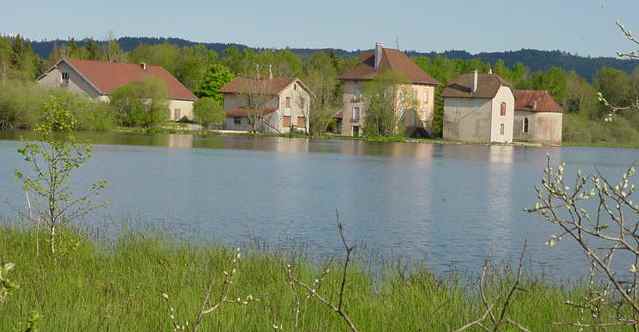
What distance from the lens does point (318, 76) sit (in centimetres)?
8169

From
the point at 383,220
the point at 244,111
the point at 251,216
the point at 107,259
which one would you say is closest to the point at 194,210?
the point at 251,216

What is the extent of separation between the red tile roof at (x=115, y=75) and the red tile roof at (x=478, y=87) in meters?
20.3

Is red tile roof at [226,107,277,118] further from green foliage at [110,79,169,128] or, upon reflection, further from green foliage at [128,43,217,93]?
green foliage at [128,43,217,93]

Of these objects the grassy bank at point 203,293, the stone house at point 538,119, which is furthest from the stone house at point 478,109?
the grassy bank at point 203,293

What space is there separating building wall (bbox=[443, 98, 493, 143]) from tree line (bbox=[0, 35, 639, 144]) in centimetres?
288

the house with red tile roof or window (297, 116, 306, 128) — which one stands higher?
the house with red tile roof

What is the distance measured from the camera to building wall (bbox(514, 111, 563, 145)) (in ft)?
259

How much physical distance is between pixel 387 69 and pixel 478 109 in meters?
7.48

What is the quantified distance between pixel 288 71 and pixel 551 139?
29.5m

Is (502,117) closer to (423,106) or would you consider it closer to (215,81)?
(423,106)

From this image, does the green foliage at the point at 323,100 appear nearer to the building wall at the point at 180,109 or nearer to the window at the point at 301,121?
the window at the point at 301,121

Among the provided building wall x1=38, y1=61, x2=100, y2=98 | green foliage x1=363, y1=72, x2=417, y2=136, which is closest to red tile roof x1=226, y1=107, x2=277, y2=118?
green foliage x1=363, y1=72, x2=417, y2=136

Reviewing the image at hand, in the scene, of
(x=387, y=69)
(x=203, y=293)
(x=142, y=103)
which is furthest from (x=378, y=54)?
(x=203, y=293)

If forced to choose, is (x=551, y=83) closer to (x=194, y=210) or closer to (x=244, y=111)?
(x=244, y=111)
